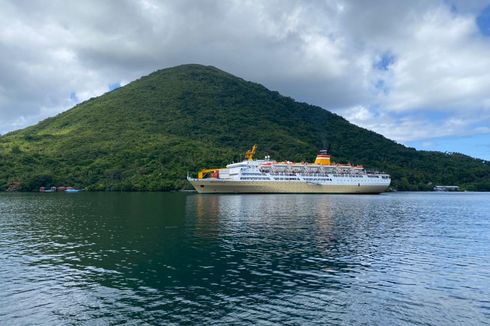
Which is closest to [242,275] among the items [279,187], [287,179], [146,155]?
[279,187]

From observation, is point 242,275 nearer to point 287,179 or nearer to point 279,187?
point 279,187

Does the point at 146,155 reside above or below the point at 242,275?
above

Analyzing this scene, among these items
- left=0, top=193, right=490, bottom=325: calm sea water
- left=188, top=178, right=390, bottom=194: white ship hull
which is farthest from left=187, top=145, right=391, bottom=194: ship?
left=0, top=193, right=490, bottom=325: calm sea water

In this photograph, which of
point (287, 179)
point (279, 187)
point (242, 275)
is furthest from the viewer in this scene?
point (287, 179)

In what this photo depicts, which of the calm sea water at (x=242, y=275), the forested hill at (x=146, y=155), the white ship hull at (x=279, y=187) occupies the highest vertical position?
the forested hill at (x=146, y=155)

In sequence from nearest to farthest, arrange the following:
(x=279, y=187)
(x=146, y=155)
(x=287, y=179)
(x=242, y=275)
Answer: (x=242, y=275)
(x=279, y=187)
(x=287, y=179)
(x=146, y=155)

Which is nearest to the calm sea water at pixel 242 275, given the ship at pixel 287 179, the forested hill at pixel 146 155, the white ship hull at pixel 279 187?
the white ship hull at pixel 279 187

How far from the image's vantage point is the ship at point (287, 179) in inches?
4220

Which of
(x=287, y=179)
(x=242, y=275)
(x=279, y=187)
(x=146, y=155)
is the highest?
(x=146, y=155)

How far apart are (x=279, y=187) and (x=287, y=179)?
400 centimetres

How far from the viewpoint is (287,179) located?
373 feet

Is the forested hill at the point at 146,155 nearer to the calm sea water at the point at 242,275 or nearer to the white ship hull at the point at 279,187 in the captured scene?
the white ship hull at the point at 279,187

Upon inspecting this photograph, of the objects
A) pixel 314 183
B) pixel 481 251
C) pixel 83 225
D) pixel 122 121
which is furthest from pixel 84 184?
pixel 481 251

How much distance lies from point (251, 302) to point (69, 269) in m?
11.9
